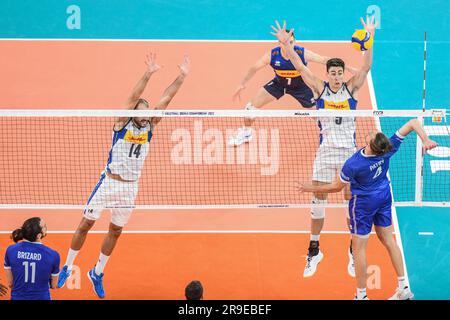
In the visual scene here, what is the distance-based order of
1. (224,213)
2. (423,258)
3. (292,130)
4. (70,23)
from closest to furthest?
(423,258)
(224,213)
(292,130)
(70,23)

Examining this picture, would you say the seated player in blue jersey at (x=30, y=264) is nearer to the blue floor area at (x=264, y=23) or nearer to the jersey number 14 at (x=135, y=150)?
the jersey number 14 at (x=135, y=150)

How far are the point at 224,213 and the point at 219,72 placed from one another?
493 centimetres

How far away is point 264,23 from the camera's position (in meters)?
22.4

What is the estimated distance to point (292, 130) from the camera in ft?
62.7

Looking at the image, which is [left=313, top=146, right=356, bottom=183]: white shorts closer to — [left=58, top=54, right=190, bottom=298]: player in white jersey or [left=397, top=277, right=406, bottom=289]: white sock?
[left=397, top=277, right=406, bottom=289]: white sock

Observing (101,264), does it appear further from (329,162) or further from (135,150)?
(329,162)

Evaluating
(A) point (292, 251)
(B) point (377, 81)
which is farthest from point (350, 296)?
(B) point (377, 81)

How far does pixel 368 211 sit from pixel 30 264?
5.47 m

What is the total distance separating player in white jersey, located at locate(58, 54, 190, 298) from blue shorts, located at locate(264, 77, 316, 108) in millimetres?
→ 4485

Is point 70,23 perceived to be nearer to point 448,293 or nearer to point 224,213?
point 224,213

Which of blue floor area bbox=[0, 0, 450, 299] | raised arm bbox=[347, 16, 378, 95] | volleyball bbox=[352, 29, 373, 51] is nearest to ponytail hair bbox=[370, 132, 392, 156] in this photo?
raised arm bbox=[347, 16, 378, 95]

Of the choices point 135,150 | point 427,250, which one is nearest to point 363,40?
point 427,250

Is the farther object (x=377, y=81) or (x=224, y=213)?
(x=377, y=81)

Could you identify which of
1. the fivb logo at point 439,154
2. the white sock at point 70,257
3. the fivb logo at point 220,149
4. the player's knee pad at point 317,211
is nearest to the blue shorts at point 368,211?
the player's knee pad at point 317,211
